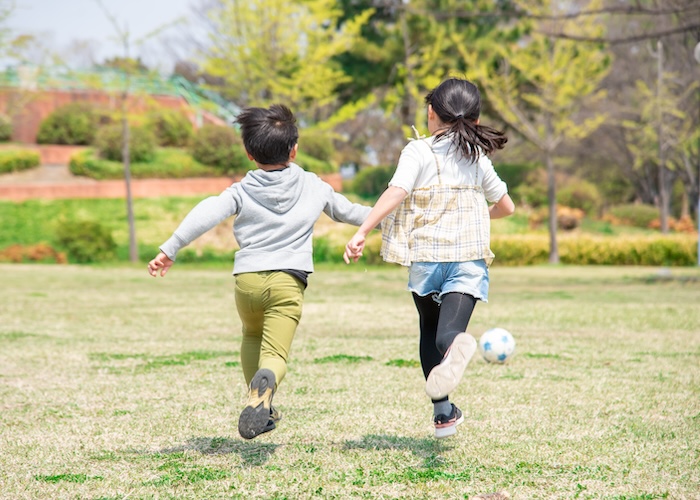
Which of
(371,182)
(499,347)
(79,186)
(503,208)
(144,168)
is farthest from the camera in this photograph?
(371,182)

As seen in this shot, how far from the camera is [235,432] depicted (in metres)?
4.75

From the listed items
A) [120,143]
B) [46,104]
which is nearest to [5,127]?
[46,104]

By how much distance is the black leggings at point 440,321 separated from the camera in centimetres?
395

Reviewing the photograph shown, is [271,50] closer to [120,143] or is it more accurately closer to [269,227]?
[120,143]

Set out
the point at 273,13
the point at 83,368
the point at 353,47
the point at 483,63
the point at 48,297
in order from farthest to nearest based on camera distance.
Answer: the point at 353,47
the point at 483,63
the point at 273,13
the point at 48,297
the point at 83,368

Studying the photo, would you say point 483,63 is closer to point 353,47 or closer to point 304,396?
point 353,47

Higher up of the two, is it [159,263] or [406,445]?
[159,263]

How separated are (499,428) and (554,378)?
1920mm

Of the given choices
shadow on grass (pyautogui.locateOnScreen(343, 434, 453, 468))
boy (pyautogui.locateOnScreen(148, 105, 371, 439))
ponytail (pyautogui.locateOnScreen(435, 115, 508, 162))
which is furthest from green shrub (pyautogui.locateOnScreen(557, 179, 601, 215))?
boy (pyautogui.locateOnScreen(148, 105, 371, 439))

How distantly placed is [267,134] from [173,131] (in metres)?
29.2

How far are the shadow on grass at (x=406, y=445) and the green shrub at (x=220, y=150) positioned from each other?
84.1 ft

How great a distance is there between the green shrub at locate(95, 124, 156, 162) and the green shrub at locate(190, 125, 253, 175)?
67.8 inches

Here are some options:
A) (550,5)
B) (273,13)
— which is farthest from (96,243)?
(550,5)

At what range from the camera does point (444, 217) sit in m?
4.12
